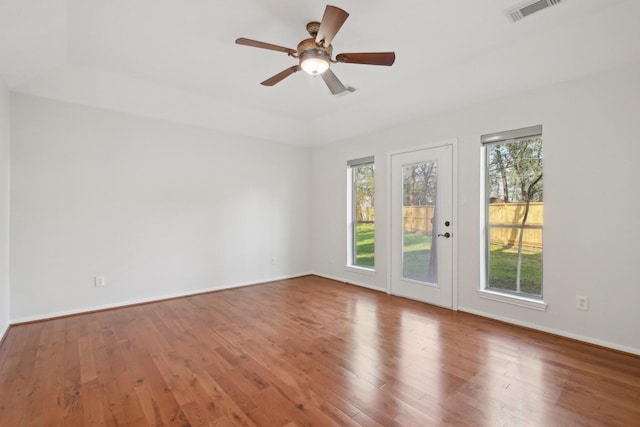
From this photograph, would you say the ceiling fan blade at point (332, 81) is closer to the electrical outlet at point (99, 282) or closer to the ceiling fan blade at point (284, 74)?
the ceiling fan blade at point (284, 74)

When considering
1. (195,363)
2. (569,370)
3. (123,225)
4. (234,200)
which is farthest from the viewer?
(234,200)

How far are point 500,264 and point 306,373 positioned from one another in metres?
2.62

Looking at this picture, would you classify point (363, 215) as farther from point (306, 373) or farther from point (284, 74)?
point (306, 373)

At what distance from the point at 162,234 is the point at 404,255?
136 inches

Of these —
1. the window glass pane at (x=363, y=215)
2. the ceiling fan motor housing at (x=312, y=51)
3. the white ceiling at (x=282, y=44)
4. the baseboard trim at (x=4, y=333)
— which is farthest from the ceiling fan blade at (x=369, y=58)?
the baseboard trim at (x=4, y=333)

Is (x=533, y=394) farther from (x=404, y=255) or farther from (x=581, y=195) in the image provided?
(x=404, y=255)

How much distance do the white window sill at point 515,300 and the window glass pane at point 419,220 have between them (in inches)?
25.0

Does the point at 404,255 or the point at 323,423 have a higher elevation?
the point at 404,255

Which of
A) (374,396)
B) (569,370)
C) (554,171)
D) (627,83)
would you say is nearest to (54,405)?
(374,396)

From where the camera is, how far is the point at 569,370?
89.4 inches

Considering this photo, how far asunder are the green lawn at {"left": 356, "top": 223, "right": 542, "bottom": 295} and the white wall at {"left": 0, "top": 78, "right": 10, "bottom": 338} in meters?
4.58

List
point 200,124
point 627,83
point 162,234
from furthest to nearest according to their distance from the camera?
point 200,124 → point 162,234 → point 627,83

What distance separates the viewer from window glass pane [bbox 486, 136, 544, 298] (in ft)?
10.6

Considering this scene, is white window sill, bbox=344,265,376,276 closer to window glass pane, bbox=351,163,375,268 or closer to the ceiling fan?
window glass pane, bbox=351,163,375,268
